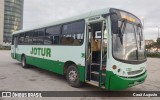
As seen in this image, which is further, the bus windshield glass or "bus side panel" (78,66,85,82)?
"bus side panel" (78,66,85,82)

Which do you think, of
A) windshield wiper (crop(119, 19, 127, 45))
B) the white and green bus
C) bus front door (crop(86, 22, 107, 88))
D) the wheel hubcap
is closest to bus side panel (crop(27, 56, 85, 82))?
the white and green bus

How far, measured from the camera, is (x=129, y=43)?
7016 millimetres

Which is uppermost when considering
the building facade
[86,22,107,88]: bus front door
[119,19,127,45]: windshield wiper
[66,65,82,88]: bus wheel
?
the building facade

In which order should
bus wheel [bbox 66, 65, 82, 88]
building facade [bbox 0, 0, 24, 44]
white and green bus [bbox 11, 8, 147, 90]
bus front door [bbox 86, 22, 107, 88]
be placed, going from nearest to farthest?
white and green bus [bbox 11, 8, 147, 90] → bus front door [bbox 86, 22, 107, 88] → bus wheel [bbox 66, 65, 82, 88] → building facade [bbox 0, 0, 24, 44]

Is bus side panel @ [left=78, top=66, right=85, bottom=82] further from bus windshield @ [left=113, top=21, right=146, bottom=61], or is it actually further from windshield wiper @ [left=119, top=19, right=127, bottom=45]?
windshield wiper @ [left=119, top=19, right=127, bottom=45]

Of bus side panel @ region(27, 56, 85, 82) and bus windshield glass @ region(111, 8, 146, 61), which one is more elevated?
bus windshield glass @ region(111, 8, 146, 61)

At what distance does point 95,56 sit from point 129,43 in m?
1.56

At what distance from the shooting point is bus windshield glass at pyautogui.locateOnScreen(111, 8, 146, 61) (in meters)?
6.64

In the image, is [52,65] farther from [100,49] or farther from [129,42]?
[129,42]

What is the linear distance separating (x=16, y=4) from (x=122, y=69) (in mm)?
120208

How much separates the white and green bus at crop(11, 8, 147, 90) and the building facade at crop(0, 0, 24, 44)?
105373 millimetres

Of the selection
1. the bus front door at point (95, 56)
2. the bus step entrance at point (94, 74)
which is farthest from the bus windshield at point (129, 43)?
the bus step entrance at point (94, 74)

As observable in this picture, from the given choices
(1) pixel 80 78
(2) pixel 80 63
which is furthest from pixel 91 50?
(1) pixel 80 78

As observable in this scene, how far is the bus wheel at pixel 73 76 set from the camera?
819 centimetres
